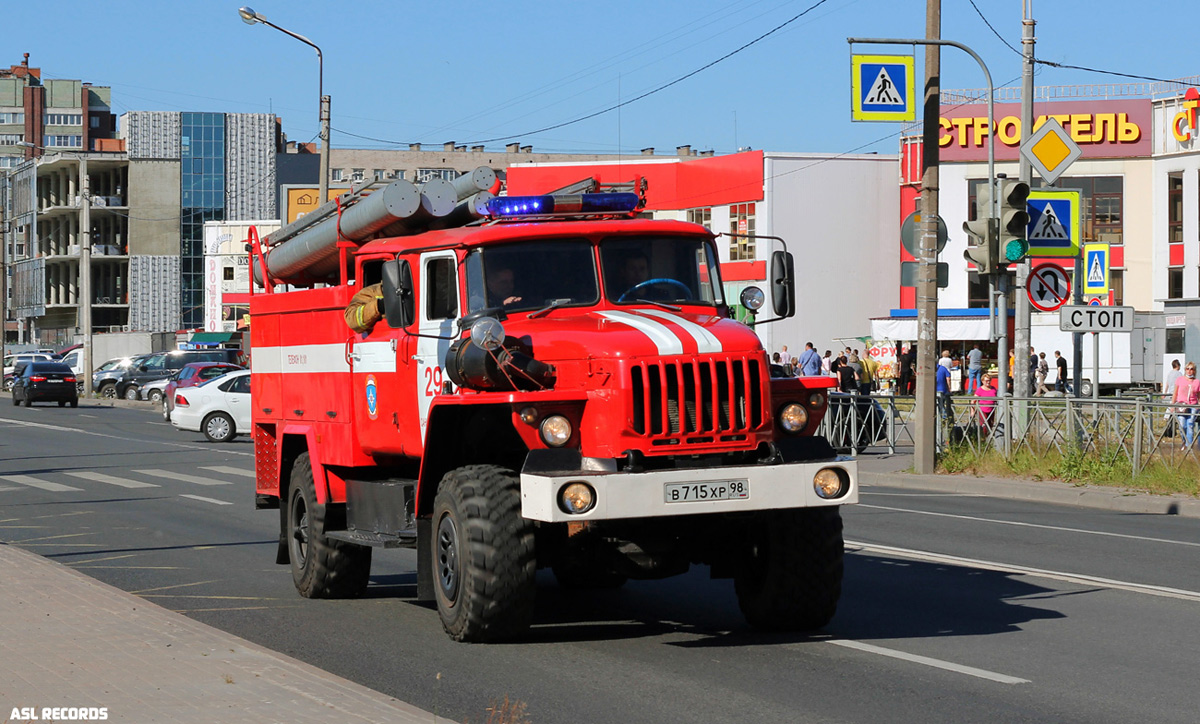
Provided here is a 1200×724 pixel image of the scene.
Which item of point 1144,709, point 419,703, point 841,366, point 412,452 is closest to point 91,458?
point 841,366

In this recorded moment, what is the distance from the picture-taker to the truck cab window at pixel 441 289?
379 inches

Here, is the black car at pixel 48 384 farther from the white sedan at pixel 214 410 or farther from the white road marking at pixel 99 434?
the white sedan at pixel 214 410

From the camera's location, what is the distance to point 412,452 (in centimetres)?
980

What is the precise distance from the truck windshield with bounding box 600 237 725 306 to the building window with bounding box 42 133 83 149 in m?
166

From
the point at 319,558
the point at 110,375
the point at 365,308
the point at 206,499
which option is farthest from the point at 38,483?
the point at 110,375

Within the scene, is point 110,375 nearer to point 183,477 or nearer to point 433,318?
point 183,477

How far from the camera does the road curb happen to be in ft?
58.4

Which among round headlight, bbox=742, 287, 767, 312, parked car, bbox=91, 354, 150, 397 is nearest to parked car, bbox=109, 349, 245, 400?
parked car, bbox=91, 354, 150, 397

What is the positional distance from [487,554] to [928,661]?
2.47m

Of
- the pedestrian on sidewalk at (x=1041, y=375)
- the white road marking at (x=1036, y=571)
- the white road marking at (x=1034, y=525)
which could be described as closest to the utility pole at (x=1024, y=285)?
the white road marking at (x=1034, y=525)

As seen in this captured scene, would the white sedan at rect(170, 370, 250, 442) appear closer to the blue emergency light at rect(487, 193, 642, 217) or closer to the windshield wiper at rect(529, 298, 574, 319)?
the blue emergency light at rect(487, 193, 642, 217)

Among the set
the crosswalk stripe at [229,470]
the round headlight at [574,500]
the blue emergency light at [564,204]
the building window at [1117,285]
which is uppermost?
the building window at [1117,285]

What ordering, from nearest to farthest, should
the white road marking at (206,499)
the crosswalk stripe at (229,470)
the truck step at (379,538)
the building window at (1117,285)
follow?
the truck step at (379,538)
the white road marking at (206,499)
the crosswalk stripe at (229,470)
the building window at (1117,285)

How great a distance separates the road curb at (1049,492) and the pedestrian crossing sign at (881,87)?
5009 mm
